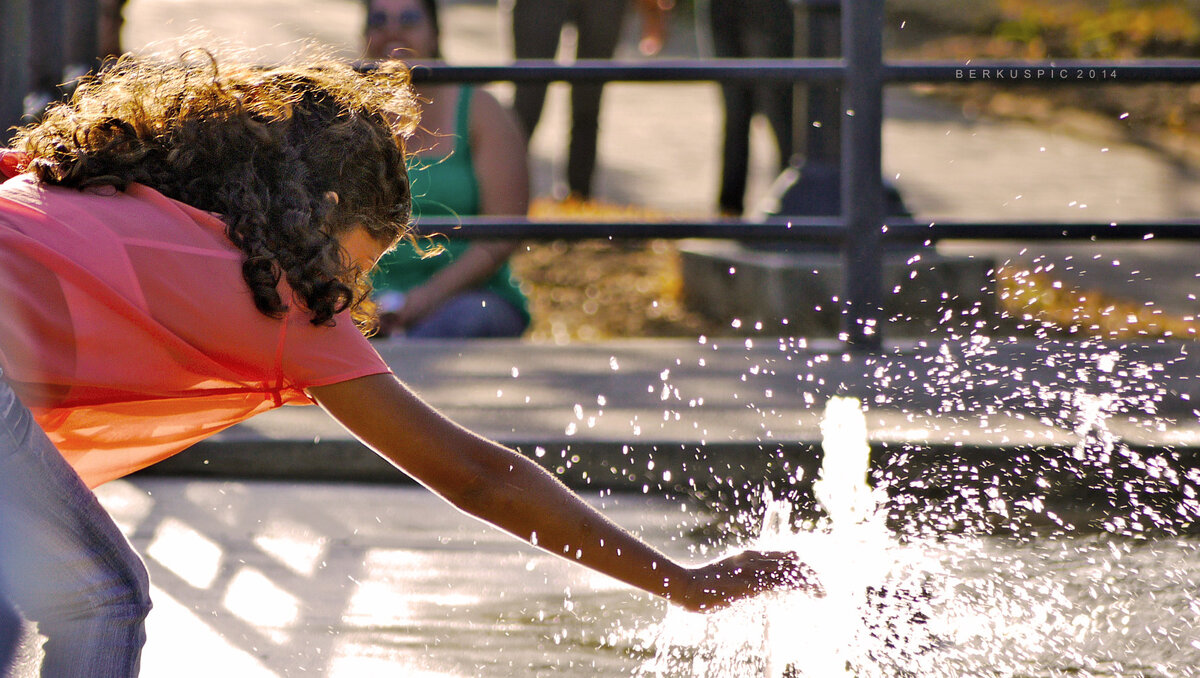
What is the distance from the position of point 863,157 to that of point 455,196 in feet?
3.80

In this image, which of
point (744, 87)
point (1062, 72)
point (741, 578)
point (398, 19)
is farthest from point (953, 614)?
point (744, 87)

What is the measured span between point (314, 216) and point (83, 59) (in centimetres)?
272

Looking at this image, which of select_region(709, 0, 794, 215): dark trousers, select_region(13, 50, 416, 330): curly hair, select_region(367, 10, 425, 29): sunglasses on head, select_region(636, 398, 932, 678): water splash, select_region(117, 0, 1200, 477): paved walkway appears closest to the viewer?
select_region(13, 50, 416, 330): curly hair

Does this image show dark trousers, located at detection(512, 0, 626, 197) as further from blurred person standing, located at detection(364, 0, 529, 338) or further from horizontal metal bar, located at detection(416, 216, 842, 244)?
horizontal metal bar, located at detection(416, 216, 842, 244)

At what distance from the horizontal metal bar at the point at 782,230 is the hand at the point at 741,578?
2101 millimetres

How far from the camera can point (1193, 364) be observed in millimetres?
3686

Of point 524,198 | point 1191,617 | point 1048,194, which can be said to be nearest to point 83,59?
point 524,198

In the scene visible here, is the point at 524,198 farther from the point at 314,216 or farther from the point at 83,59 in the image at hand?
the point at 314,216

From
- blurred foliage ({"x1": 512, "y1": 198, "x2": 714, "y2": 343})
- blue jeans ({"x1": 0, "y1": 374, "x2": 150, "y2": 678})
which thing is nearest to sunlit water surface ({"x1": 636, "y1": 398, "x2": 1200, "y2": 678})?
blue jeans ({"x1": 0, "y1": 374, "x2": 150, "y2": 678})

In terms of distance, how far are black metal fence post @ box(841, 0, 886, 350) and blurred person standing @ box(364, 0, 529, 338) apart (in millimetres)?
932

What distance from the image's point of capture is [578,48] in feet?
20.6

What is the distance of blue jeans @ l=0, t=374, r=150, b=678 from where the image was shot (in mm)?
1496

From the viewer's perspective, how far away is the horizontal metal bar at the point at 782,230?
12.3 feet

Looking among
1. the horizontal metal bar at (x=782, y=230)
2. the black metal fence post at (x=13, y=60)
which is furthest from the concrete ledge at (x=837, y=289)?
the black metal fence post at (x=13, y=60)
